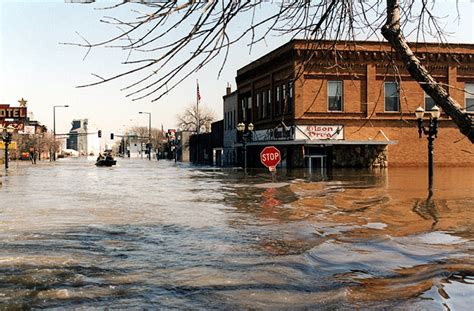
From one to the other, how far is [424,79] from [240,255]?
4.65m

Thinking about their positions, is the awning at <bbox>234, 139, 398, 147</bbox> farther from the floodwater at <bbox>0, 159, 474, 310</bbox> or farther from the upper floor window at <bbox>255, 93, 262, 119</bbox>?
the floodwater at <bbox>0, 159, 474, 310</bbox>

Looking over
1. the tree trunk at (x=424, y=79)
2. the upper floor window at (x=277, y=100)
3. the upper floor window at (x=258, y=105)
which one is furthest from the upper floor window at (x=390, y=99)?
the tree trunk at (x=424, y=79)

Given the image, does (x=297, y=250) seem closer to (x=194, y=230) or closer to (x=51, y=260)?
(x=194, y=230)

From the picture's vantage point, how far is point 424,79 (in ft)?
17.1

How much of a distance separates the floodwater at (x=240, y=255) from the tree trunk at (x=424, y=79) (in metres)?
2.09

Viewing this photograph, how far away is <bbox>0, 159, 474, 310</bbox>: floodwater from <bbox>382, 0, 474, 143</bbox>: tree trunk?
209 cm

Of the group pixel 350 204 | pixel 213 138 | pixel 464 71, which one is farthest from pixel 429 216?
pixel 213 138

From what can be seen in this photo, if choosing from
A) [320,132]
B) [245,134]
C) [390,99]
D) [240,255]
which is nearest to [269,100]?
[245,134]

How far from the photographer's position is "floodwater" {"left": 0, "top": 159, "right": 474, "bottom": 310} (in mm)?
6379

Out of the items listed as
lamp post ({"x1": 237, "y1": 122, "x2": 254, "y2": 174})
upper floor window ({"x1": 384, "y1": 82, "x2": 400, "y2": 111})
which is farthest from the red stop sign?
upper floor window ({"x1": 384, "y1": 82, "x2": 400, "y2": 111})

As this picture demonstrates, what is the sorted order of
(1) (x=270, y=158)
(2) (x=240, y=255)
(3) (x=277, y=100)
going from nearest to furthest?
(2) (x=240, y=255), (1) (x=270, y=158), (3) (x=277, y=100)

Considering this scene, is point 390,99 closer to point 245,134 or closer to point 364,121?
point 364,121

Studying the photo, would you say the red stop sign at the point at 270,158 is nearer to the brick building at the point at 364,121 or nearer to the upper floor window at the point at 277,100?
the brick building at the point at 364,121

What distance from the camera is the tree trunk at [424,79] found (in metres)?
5.05
